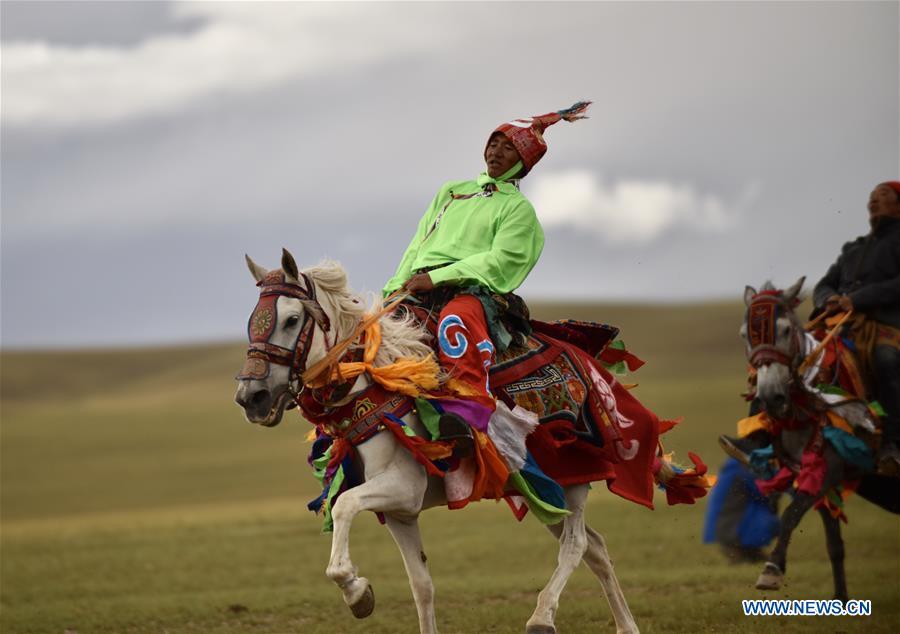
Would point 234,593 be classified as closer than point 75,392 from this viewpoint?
Yes

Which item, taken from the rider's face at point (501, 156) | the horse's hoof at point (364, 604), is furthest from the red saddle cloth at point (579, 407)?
the horse's hoof at point (364, 604)

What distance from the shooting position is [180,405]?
6950 centimetres

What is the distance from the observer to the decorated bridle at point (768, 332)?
35.6 ft

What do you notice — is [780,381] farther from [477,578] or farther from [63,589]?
[63,589]

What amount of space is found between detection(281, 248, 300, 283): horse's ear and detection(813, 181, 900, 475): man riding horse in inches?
247

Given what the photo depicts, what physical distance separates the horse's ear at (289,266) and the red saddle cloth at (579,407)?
4.00 ft

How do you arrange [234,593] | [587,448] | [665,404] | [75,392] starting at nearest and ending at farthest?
1. [587,448]
2. [234,593]
3. [665,404]
4. [75,392]

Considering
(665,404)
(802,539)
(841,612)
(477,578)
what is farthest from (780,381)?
(665,404)

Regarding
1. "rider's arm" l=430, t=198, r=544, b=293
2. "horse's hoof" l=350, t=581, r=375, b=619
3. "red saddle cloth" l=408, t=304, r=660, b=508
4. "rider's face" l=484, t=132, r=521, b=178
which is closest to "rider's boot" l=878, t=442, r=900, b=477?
"red saddle cloth" l=408, t=304, r=660, b=508

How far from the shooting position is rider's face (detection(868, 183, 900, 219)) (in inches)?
471

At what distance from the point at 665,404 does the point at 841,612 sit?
4075cm

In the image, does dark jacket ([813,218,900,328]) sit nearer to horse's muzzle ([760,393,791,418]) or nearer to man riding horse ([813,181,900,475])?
man riding horse ([813,181,900,475])

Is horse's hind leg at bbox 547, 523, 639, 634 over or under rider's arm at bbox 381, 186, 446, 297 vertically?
under
